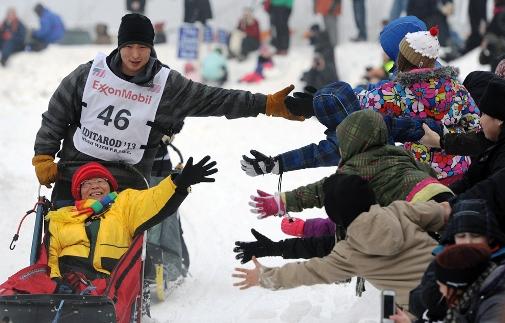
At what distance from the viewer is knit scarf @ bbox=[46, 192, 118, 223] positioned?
5.70 meters

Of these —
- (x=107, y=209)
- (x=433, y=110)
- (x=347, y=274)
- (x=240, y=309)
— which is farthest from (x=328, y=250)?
(x=240, y=309)

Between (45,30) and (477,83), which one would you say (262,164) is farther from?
(45,30)

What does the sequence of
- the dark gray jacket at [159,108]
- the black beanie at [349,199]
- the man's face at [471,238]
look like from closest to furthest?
the man's face at [471,238] < the black beanie at [349,199] < the dark gray jacket at [159,108]

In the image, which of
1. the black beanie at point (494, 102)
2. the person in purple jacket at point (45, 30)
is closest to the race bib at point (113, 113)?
the black beanie at point (494, 102)

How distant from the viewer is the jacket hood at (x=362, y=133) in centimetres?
467

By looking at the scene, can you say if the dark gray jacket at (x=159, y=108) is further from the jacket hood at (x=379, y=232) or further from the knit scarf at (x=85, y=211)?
the jacket hood at (x=379, y=232)

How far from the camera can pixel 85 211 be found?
225 inches

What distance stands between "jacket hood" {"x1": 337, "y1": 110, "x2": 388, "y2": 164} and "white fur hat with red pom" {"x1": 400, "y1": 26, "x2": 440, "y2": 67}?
33.1 inches

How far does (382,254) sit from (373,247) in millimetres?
52

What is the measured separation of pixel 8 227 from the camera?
895 cm

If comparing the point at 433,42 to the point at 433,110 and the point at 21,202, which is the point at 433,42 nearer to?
the point at 433,110

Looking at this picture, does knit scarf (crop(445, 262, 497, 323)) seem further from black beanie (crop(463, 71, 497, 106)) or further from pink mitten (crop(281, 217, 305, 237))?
black beanie (crop(463, 71, 497, 106))

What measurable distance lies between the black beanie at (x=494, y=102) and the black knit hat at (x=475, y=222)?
63 centimetres

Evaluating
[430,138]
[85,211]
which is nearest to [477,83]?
[430,138]
